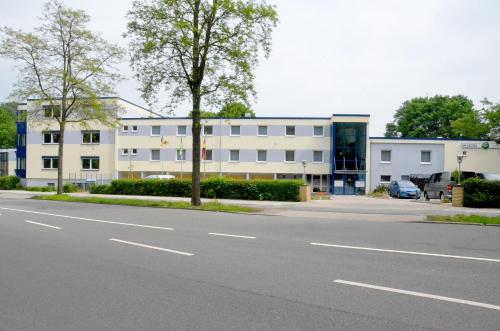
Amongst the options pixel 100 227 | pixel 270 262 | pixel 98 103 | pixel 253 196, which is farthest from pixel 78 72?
pixel 270 262

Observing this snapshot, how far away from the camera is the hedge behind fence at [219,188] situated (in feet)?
82.9

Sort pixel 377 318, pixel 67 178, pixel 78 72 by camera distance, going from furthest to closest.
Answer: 1. pixel 67 178
2. pixel 78 72
3. pixel 377 318

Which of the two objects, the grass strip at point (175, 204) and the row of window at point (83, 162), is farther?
the row of window at point (83, 162)

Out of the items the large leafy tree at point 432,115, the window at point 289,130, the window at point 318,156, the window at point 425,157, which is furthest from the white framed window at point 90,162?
the large leafy tree at point 432,115

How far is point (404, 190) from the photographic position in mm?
32281

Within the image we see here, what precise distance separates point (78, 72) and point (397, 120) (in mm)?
61391

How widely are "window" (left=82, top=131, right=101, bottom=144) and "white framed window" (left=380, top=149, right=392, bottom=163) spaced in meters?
33.1

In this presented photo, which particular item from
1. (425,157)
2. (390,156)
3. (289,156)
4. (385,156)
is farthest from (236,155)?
(425,157)

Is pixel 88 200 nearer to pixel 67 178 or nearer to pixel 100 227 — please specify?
pixel 100 227

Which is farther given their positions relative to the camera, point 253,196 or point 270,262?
point 253,196

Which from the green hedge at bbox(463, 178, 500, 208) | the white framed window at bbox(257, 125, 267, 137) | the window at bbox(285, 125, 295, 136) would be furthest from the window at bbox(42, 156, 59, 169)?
the green hedge at bbox(463, 178, 500, 208)

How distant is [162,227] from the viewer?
39.1 feet

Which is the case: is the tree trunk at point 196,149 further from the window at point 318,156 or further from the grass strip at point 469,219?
the window at point 318,156

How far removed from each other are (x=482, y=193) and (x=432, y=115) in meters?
50.2
